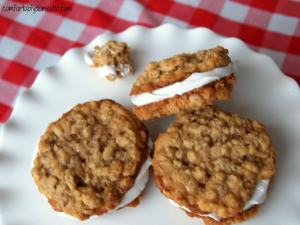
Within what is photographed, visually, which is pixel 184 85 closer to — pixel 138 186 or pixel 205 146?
pixel 205 146

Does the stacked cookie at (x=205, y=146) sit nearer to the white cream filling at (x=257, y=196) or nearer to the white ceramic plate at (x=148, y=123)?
the white cream filling at (x=257, y=196)

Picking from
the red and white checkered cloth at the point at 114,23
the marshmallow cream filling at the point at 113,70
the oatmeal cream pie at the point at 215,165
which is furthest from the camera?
the red and white checkered cloth at the point at 114,23

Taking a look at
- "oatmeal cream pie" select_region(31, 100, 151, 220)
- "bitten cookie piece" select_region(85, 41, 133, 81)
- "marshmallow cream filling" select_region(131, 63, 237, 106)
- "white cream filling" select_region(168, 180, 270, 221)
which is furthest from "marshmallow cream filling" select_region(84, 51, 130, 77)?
"white cream filling" select_region(168, 180, 270, 221)

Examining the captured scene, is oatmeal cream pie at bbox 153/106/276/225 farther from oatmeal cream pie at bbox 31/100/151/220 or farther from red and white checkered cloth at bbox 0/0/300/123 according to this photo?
red and white checkered cloth at bbox 0/0/300/123

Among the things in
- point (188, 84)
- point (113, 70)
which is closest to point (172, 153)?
point (188, 84)

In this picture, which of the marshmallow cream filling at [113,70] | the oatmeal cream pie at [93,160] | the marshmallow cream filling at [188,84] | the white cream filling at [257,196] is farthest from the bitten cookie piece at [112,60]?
the white cream filling at [257,196]

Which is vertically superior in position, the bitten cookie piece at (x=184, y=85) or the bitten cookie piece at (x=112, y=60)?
the bitten cookie piece at (x=184, y=85)
